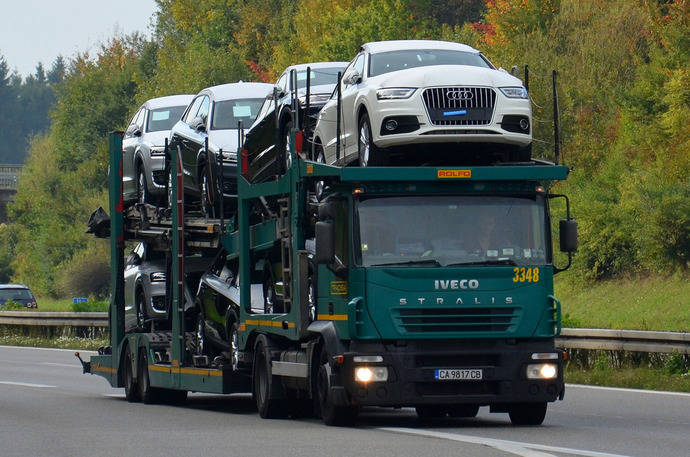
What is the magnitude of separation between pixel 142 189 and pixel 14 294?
3616cm

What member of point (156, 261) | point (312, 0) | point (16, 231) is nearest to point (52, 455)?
point (156, 261)

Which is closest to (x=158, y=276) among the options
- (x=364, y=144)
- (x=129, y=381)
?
(x=129, y=381)

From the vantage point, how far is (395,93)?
14.3 metres

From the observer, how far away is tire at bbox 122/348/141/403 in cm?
2036

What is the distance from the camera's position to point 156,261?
2073 centimetres

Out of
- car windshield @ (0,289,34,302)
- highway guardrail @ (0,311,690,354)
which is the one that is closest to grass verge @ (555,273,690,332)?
highway guardrail @ (0,311,690,354)

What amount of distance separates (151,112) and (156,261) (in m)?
3.33

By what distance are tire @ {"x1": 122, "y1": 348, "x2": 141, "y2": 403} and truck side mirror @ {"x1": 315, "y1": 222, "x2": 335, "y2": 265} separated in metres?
7.51

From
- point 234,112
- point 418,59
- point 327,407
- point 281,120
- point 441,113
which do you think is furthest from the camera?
point 234,112

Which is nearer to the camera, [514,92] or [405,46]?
[514,92]

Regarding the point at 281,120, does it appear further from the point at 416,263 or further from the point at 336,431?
the point at 336,431

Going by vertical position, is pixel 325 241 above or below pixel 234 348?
above

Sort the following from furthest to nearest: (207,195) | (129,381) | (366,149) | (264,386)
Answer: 1. (129,381)
2. (207,195)
3. (264,386)
4. (366,149)

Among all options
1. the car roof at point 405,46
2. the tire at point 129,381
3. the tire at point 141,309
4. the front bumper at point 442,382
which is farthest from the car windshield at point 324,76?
the tire at point 129,381
